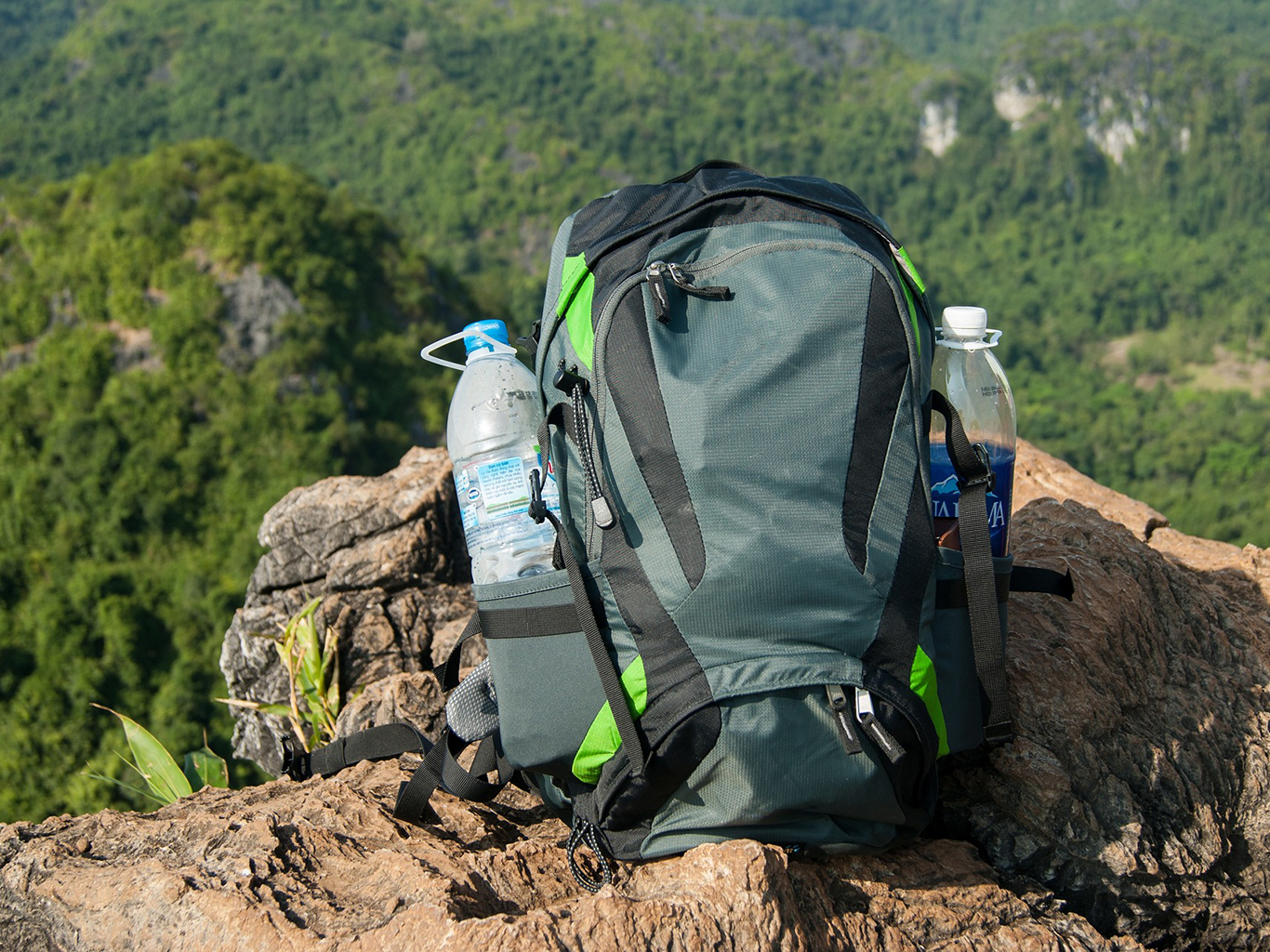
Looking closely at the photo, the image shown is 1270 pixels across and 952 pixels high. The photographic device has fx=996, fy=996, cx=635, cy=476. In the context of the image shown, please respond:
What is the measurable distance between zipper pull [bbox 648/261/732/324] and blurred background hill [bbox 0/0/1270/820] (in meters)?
23.6

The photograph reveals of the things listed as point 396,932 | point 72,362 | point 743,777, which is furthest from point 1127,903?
point 72,362

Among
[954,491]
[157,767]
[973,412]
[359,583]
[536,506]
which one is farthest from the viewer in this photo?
[359,583]

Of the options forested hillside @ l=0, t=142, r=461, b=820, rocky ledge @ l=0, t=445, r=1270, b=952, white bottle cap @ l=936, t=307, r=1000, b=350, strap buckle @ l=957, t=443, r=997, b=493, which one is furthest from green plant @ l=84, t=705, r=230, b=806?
forested hillside @ l=0, t=142, r=461, b=820

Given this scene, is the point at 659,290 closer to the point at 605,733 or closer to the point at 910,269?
the point at 910,269

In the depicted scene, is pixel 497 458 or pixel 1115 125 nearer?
pixel 497 458

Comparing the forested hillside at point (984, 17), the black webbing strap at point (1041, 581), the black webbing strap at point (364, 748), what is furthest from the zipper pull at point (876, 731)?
the forested hillside at point (984, 17)

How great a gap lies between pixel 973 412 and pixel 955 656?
0.68 meters

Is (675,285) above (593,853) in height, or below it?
above

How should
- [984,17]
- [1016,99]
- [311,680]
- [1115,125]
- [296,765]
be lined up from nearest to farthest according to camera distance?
1. [296,765]
2. [311,680]
3. [1115,125]
4. [1016,99]
5. [984,17]

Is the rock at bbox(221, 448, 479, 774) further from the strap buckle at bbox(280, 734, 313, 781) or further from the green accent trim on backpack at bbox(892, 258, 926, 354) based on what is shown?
the green accent trim on backpack at bbox(892, 258, 926, 354)

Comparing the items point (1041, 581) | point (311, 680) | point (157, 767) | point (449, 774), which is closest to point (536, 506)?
point (449, 774)

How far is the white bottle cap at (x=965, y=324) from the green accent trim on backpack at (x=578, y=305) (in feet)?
2.73

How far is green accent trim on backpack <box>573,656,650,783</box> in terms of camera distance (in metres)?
1.79

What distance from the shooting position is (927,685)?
1821 millimetres
